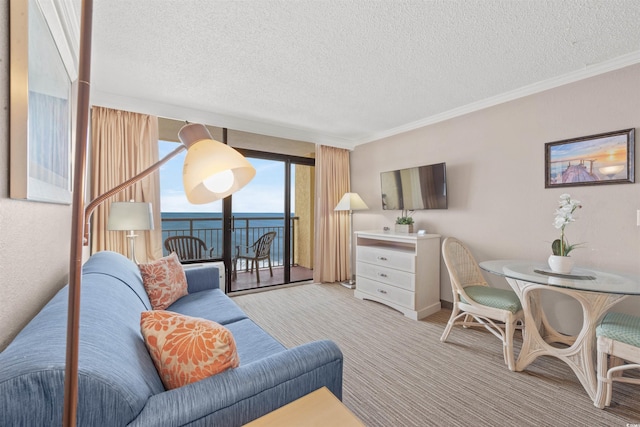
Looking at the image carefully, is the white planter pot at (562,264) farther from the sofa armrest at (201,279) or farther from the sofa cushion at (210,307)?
the sofa armrest at (201,279)

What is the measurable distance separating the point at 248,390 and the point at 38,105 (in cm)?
138

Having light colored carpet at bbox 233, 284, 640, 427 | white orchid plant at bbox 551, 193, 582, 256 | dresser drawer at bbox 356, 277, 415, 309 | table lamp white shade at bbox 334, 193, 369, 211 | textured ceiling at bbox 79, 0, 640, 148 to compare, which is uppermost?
textured ceiling at bbox 79, 0, 640, 148

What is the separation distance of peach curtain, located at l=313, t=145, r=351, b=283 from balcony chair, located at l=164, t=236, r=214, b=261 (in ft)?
5.65

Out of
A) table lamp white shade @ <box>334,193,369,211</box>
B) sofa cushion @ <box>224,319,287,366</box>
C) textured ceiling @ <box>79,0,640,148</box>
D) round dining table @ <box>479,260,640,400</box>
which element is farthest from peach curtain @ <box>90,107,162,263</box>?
round dining table @ <box>479,260,640,400</box>

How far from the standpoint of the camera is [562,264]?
6.57ft

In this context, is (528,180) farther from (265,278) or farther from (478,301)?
(265,278)

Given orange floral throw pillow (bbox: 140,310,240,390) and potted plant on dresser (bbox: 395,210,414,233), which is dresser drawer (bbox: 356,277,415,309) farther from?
orange floral throw pillow (bbox: 140,310,240,390)

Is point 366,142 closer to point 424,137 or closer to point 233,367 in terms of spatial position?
point 424,137

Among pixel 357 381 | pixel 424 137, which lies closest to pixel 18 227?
pixel 357 381

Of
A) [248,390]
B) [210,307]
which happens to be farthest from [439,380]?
[210,307]

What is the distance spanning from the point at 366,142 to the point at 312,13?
295cm

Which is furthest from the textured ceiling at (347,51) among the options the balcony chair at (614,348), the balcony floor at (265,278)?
the balcony floor at (265,278)

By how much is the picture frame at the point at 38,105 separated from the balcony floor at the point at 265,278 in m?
2.92

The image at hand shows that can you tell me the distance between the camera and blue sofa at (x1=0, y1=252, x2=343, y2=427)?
2.05 feet
